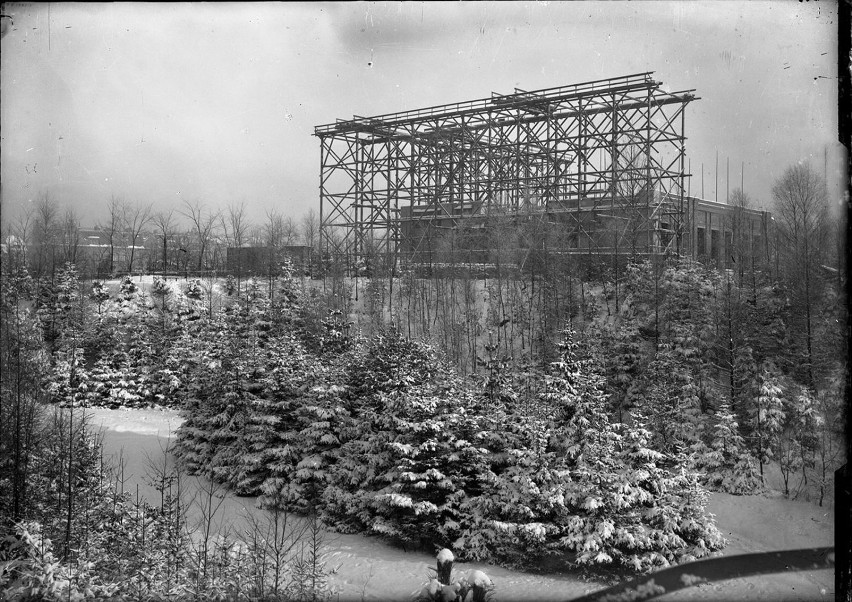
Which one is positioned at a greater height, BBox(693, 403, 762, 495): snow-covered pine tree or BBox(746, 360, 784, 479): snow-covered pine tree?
BBox(746, 360, 784, 479): snow-covered pine tree

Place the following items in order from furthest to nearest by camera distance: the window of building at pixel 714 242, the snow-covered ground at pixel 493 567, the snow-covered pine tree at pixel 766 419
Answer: the window of building at pixel 714 242 → the snow-covered pine tree at pixel 766 419 → the snow-covered ground at pixel 493 567

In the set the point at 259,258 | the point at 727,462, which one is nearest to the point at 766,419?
the point at 727,462

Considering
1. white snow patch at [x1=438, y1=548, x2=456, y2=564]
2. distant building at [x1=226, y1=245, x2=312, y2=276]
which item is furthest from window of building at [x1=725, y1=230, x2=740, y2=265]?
white snow patch at [x1=438, y1=548, x2=456, y2=564]

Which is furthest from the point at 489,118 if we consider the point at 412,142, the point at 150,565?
the point at 150,565

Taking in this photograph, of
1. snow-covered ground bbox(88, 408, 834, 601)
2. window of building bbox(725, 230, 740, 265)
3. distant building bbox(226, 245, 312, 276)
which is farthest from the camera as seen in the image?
distant building bbox(226, 245, 312, 276)

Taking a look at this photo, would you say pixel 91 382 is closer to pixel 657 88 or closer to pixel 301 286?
pixel 301 286

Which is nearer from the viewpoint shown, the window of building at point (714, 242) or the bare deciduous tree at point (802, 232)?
the bare deciduous tree at point (802, 232)

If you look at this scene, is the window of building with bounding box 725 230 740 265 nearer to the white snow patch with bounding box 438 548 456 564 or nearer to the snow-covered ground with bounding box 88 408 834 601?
the snow-covered ground with bounding box 88 408 834 601

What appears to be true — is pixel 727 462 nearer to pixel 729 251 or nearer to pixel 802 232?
pixel 802 232

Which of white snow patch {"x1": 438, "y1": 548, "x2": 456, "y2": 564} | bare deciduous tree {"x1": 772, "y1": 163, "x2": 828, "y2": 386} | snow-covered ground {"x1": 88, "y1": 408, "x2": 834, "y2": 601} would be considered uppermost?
bare deciduous tree {"x1": 772, "y1": 163, "x2": 828, "y2": 386}

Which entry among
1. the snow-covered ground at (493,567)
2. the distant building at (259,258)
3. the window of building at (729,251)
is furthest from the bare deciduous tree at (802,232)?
the distant building at (259,258)

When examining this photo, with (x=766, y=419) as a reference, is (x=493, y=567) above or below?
below

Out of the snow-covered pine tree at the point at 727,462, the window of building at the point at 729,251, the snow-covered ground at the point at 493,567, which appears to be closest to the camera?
the snow-covered ground at the point at 493,567

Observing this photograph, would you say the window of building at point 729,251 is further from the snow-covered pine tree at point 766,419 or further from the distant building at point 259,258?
the distant building at point 259,258
